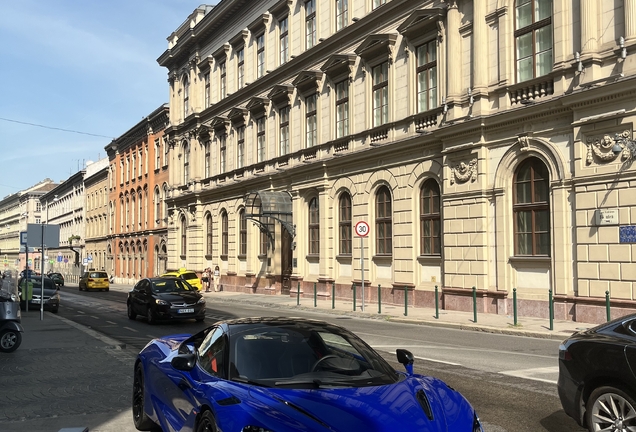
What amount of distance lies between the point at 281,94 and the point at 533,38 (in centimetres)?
1738

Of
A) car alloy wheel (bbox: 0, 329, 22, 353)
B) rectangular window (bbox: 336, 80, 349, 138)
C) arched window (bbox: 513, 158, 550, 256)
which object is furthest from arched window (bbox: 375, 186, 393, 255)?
car alloy wheel (bbox: 0, 329, 22, 353)

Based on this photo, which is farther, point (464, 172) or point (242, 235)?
point (242, 235)

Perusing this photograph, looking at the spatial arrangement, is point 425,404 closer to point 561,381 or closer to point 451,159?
point 561,381

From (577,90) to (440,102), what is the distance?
250 inches

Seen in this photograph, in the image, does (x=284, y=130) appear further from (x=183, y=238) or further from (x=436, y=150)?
(x=183, y=238)

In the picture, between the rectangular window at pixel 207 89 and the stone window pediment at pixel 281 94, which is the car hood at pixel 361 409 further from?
the rectangular window at pixel 207 89

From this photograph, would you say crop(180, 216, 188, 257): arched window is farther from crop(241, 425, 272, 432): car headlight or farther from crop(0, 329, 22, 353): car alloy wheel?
crop(241, 425, 272, 432): car headlight

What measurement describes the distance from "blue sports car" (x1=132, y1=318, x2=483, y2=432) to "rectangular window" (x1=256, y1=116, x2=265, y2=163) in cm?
3213

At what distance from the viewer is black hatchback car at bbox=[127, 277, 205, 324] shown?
19.2m

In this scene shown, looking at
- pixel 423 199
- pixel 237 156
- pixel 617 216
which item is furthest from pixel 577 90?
pixel 237 156

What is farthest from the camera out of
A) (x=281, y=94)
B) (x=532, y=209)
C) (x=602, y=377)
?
(x=281, y=94)

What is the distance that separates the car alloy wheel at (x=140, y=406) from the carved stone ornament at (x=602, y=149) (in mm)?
14758

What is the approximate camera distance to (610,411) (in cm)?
579

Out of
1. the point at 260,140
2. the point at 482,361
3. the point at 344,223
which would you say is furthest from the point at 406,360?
the point at 260,140
